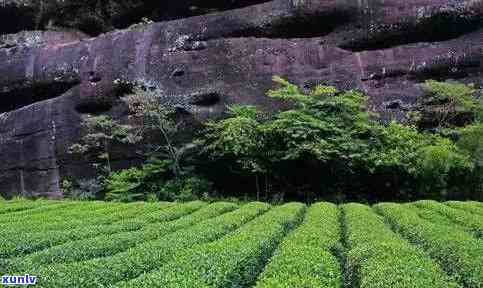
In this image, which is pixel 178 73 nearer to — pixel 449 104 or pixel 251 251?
pixel 449 104

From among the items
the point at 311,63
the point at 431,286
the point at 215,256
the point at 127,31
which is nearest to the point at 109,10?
the point at 127,31

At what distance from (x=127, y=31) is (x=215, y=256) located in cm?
2966

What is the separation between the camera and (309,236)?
1322 cm

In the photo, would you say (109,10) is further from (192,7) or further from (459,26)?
(459,26)

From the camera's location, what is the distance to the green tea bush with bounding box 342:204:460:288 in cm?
871

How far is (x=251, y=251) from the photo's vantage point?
1125 centimetres

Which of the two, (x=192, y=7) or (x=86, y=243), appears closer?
(x=86, y=243)

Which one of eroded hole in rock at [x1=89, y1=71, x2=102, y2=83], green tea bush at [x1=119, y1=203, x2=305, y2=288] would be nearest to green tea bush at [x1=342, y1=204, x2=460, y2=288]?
green tea bush at [x1=119, y1=203, x2=305, y2=288]

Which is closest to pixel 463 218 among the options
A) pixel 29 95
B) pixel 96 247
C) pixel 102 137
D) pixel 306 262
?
pixel 306 262

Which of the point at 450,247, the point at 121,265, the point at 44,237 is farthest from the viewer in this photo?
the point at 44,237

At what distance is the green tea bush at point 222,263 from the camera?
8836 mm

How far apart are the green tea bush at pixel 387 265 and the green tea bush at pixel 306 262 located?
0.39 metres

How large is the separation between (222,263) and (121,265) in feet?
6.31

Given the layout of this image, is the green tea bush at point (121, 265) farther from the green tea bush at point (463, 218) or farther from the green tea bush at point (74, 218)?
the green tea bush at point (463, 218)
